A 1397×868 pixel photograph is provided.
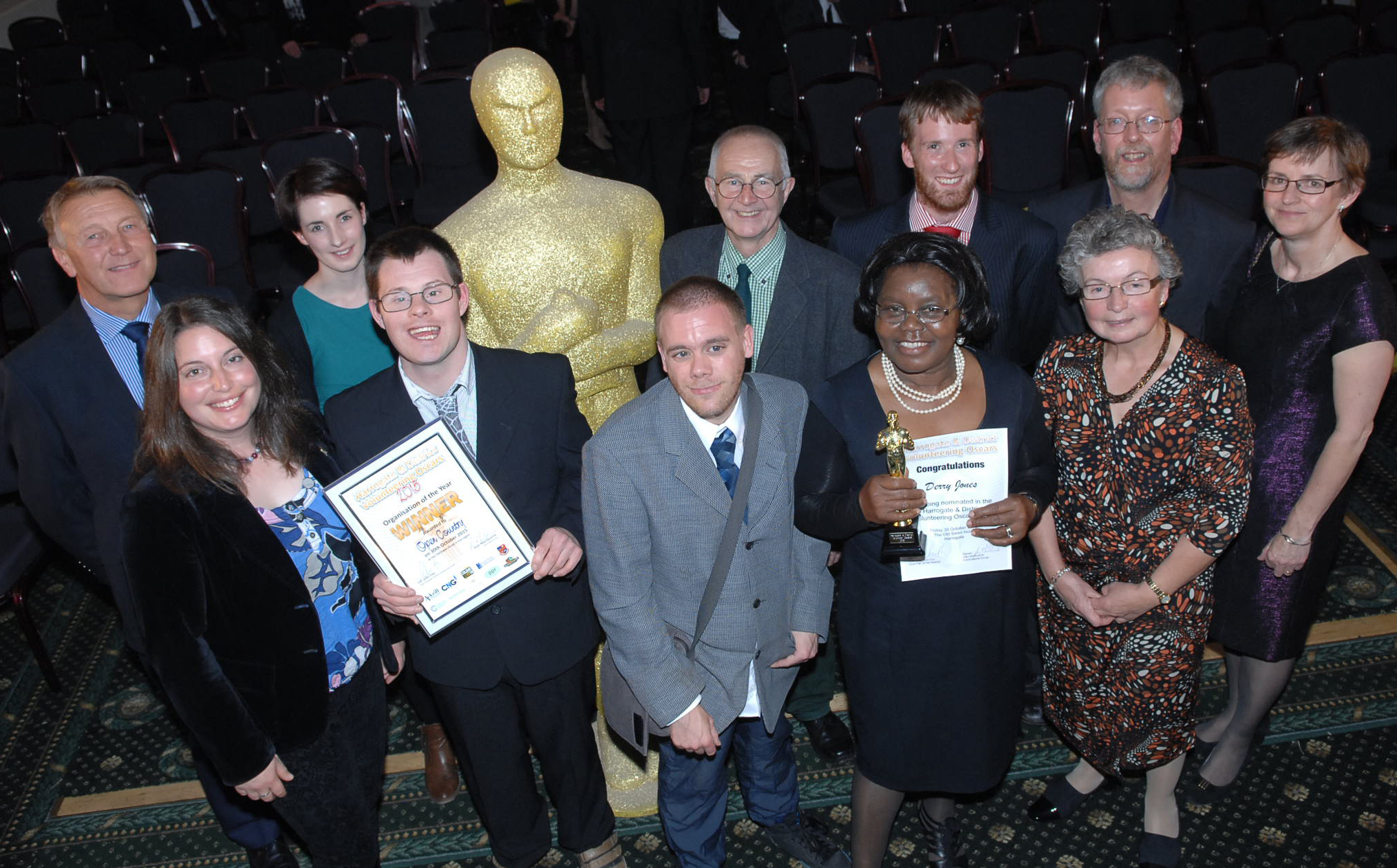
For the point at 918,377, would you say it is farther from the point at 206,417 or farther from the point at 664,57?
the point at 664,57

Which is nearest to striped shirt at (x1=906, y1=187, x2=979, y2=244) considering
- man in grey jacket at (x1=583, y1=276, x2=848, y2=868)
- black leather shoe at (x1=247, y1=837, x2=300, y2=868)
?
man in grey jacket at (x1=583, y1=276, x2=848, y2=868)

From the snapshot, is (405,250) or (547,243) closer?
(405,250)

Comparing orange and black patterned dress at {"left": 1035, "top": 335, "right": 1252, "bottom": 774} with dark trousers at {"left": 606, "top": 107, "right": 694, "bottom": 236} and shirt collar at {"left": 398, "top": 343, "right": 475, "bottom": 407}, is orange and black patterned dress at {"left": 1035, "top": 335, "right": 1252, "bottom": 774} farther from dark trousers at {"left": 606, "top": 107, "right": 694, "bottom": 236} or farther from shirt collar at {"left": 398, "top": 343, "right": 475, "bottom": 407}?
dark trousers at {"left": 606, "top": 107, "right": 694, "bottom": 236}

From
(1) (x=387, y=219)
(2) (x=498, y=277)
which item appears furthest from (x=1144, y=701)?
(1) (x=387, y=219)

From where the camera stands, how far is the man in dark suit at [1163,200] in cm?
290

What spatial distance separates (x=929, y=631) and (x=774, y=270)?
3.76 feet

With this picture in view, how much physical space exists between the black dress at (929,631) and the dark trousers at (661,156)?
3.73 metres

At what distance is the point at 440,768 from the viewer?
11.1 ft

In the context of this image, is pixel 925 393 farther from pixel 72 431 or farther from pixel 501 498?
pixel 72 431

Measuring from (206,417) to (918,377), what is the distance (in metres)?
1.59

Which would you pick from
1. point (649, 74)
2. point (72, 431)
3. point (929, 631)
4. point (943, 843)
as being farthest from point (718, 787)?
point (649, 74)

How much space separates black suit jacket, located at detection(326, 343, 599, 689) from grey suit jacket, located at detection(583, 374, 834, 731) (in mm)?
174

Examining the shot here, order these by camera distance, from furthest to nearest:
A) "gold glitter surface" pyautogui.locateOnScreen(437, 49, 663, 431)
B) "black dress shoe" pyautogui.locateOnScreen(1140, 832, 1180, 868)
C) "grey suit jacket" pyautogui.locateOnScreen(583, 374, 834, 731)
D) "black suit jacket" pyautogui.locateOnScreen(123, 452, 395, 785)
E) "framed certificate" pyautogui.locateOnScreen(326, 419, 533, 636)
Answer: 1. "black dress shoe" pyautogui.locateOnScreen(1140, 832, 1180, 868)
2. "gold glitter surface" pyautogui.locateOnScreen(437, 49, 663, 431)
3. "grey suit jacket" pyautogui.locateOnScreen(583, 374, 834, 731)
4. "framed certificate" pyautogui.locateOnScreen(326, 419, 533, 636)
5. "black suit jacket" pyautogui.locateOnScreen(123, 452, 395, 785)

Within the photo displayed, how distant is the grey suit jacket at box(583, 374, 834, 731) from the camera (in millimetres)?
2344
